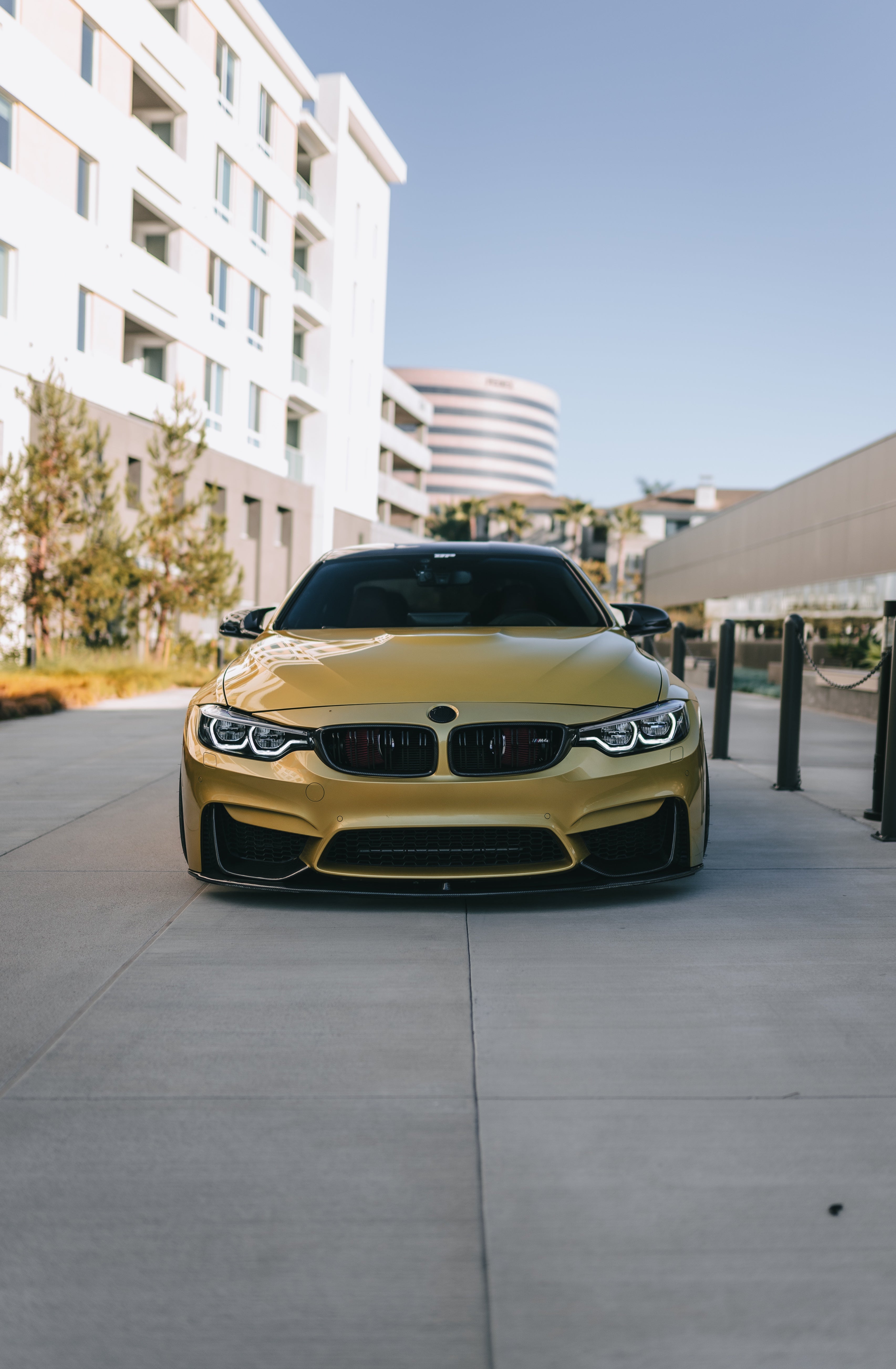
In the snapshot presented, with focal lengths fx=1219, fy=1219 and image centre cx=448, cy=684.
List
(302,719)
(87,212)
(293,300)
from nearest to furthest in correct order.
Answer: (302,719) → (87,212) → (293,300)

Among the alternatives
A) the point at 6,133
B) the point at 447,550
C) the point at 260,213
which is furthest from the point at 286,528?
the point at 447,550

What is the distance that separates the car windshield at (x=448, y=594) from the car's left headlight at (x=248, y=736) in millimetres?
1124

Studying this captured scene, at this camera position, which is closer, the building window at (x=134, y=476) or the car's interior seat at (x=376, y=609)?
the car's interior seat at (x=376, y=609)

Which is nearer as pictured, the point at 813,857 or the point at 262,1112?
the point at 262,1112

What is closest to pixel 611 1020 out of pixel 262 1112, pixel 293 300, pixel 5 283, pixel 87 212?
pixel 262 1112

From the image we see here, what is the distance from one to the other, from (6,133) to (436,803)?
2080 cm

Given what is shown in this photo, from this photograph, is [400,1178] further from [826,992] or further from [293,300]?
[293,300]

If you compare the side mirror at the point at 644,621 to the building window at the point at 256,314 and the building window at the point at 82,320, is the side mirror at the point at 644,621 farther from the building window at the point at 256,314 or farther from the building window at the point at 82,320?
the building window at the point at 256,314

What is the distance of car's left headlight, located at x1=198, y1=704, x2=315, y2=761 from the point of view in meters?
4.23

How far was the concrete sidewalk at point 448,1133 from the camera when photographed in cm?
188

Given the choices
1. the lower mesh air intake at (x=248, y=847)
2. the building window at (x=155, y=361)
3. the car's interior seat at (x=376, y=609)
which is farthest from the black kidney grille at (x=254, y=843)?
the building window at (x=155, y=361)

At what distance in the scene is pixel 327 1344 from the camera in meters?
1.82

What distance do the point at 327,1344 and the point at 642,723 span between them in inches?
110

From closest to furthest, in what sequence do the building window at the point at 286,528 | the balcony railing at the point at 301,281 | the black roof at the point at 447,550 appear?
the black roof at the point at 447,550, the balcony railing at the point at 301,281, the building window at the point at 286,528
